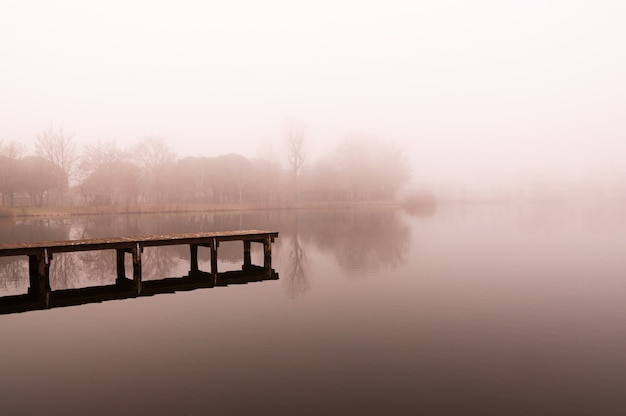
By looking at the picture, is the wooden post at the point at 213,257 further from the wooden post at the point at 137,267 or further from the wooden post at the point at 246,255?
the wooden post at the point at 137,267

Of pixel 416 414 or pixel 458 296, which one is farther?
pixel 458 296

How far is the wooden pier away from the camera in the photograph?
17875 millimetres

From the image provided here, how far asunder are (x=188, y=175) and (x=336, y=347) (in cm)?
9296

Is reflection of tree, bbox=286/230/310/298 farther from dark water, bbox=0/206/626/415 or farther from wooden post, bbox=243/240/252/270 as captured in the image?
wooden post, bbox=243/240/252/270

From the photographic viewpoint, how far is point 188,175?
99.1 meters

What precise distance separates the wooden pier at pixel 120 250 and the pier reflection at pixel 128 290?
0.41 feet

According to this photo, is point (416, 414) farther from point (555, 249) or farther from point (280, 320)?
point (555, 249)

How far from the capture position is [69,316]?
14672 millimetres

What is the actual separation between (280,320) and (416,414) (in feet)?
21.9

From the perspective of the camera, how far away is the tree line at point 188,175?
80500 millimetres

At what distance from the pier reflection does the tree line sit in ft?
210

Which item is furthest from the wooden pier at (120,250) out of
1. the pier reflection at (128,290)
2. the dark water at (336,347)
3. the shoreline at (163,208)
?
the shoreline at (163,208)

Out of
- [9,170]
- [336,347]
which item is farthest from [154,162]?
[336,347]

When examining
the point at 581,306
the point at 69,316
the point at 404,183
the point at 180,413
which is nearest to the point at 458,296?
the point at 581,306
